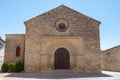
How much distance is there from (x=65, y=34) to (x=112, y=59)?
900 centimetres

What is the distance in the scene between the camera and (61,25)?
2133 cm

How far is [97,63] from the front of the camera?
67.2 feet

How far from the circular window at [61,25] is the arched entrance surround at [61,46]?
1.52 meters

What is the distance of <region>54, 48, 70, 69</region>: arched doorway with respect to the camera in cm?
2102

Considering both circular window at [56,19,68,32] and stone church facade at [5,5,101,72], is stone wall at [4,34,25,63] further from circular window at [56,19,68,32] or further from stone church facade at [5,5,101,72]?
circular window at [56,19,68,32]

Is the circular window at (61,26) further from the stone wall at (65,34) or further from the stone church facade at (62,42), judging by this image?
the stone wall at (65,34)

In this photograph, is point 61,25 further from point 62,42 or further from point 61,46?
point 61,46

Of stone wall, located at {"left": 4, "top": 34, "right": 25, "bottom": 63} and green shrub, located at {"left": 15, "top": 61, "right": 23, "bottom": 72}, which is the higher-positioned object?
stone wall, located at {"left": 4, "top": 34, "right": 25, "bottom": 63}

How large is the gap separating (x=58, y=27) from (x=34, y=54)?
4172 mm

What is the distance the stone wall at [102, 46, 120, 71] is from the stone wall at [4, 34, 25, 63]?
40.9 feet

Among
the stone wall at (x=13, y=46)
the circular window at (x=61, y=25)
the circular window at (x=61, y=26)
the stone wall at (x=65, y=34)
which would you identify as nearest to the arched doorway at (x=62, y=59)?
the stone wall at (x=65, y=34)

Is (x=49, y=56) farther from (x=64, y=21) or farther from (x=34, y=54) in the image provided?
(x=64, y=21)

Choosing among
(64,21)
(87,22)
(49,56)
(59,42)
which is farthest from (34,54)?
(87,22)

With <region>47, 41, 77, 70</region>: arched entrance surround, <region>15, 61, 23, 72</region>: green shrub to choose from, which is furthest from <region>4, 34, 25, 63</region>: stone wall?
<region>47, 41, 77, 70</region>: arched entrance surround
